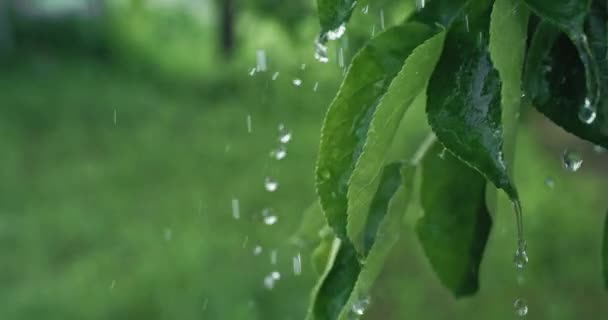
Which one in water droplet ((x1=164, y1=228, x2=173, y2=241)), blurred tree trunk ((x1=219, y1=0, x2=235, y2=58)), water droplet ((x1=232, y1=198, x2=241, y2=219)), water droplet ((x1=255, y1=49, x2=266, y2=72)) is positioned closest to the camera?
water droplet ((x1=164, y1=228, x2=173, y2=241))

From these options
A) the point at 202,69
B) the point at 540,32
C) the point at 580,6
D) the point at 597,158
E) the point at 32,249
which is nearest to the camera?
the point at 580,6

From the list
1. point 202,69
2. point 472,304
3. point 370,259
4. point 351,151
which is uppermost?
point 351,151

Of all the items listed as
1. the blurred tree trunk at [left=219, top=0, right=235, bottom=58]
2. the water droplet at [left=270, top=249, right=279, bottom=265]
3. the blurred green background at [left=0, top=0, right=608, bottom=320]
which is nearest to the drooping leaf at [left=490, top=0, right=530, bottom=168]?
the blurred green background at [left=0, top=0, right=608, bottom=320]

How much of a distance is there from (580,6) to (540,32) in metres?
0.10

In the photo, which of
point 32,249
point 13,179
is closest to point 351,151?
point 32,249

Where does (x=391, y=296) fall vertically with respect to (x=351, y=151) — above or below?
below

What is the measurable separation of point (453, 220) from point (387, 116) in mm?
274

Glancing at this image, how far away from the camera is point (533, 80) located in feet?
2.08

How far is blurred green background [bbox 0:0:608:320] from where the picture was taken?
3.77 m

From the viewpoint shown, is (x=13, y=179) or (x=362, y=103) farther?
(x=13, y=179)

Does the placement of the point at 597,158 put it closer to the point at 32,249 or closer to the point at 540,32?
the point at 32,249

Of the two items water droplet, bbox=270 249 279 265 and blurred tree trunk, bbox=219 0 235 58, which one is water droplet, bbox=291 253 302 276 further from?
blurred tree trunk, bbox=219 0 235 58

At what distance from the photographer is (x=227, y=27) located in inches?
298

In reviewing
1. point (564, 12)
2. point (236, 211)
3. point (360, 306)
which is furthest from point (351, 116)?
point (236, 211)
